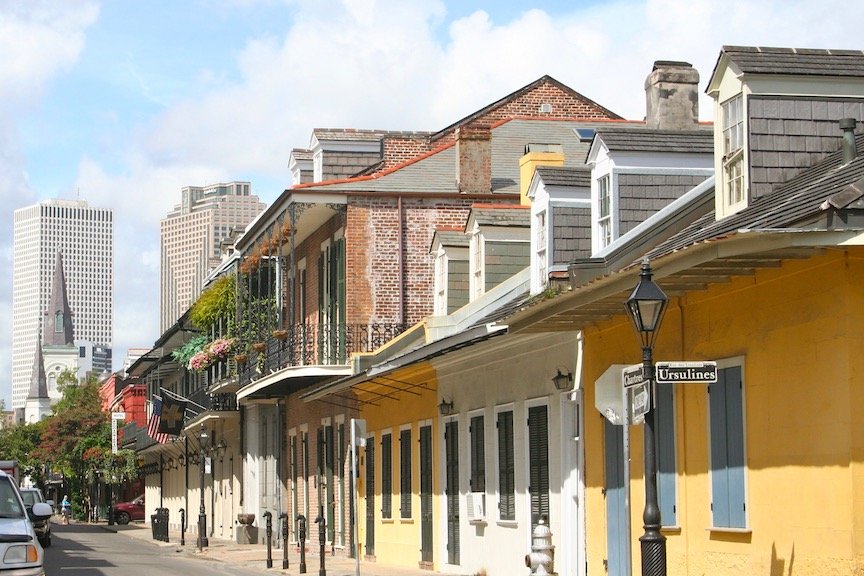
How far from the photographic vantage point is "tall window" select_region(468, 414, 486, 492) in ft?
74.5

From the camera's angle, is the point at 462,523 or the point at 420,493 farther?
the point at 420,493

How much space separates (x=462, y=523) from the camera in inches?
930

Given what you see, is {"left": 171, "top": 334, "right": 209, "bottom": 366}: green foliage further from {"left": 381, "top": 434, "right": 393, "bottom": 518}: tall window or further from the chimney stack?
the chimney stack

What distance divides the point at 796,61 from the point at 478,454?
29.5 ft

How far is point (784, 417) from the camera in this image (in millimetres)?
13133

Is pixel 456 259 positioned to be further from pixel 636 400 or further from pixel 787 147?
pixel 636 400

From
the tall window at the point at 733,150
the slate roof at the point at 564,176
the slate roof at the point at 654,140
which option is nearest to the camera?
the tall window at the point at 733,150

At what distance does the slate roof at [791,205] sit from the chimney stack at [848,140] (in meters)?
0.08

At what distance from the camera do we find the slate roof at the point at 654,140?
1933 cm

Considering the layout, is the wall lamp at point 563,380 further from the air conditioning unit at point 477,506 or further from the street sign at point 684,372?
the street sign at point 684,372

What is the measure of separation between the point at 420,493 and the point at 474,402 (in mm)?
3619

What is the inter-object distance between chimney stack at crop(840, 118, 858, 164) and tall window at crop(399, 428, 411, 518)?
13506mm

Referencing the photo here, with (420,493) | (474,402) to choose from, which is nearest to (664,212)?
(474,402)

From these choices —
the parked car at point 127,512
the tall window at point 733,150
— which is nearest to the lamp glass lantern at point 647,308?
the tall window at point 733,150
